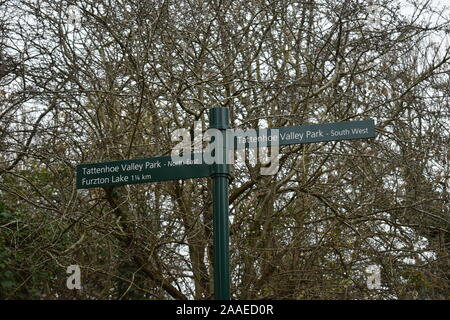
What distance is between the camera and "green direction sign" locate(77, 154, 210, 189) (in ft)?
15.2

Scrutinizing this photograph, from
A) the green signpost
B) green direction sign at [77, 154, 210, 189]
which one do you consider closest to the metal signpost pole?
the green signpost

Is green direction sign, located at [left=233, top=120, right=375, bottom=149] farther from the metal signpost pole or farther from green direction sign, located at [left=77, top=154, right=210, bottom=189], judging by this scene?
green direction sign, located at [left=77, top=154, right=210, bottom=189]

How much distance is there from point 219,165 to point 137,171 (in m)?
0.67

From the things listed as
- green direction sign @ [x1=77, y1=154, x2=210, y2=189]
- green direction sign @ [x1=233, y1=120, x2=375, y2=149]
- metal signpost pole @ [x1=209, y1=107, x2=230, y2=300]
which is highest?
green direction sign @ [x1=233, y1=120, x2=375, y2=149]

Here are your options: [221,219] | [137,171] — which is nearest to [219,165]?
[221,219]

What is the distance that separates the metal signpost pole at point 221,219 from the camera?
4.21 metres

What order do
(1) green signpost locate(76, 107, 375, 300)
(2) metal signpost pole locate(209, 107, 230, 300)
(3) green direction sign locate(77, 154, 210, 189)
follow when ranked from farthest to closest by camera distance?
(3) green direction sign locate(77, 154, 210, 189) → (1) green signpost locate(76, 107, 375, 300) → (2) metal signpost pole locate(209, 107, 230, 300)

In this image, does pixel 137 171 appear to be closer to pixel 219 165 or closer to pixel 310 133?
pixel 219 165

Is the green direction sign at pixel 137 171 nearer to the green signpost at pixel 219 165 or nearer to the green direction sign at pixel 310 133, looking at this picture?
the green signpost at pixel 219 165

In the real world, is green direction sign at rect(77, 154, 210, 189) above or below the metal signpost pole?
above

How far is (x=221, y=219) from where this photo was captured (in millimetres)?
4320

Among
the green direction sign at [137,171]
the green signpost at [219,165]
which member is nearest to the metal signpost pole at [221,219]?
the green signpost at [219,165]
